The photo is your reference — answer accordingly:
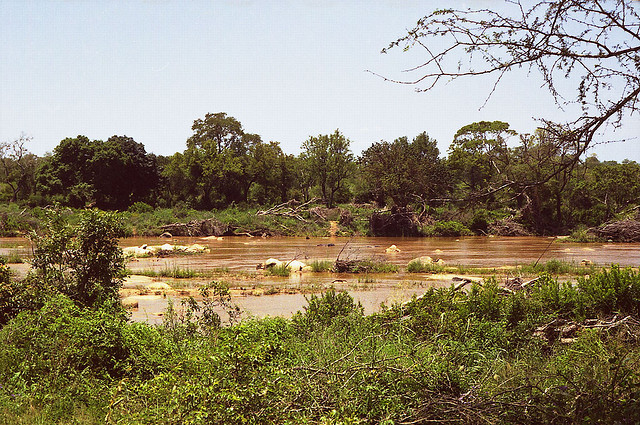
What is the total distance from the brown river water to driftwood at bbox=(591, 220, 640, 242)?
5.20 feet

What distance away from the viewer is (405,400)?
528 cm

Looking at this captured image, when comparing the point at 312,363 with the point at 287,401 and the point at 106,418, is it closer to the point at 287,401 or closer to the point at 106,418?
the point at 287,401

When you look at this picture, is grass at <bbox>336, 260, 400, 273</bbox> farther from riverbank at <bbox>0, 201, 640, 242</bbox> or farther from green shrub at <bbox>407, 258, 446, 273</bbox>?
riverbank at <bbox>0, 201, 640, 242</bbox>

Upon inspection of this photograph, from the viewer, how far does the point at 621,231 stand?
41.0 metres

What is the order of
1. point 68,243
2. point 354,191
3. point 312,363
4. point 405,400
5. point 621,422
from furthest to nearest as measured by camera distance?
point 354,191 < point 68,243 < point 312,363 < point 405,400 < point 621,422

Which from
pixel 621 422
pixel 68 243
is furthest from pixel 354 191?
pixel 621 422

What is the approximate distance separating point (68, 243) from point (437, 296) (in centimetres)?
573

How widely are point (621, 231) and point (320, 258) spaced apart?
2531 cm

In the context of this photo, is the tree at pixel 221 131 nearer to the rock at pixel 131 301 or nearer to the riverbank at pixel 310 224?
Answer: the riverbank at pixel 310 224

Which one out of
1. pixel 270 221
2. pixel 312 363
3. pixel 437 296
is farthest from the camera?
pixel 270 221

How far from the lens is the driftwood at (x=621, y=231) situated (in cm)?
4078

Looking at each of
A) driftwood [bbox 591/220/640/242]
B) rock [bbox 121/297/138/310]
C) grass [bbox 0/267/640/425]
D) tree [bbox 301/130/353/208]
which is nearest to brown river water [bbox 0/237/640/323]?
rock [bbox 121/297/138/310]

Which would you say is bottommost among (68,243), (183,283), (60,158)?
(183,283)

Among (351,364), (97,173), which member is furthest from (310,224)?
(351,364)
